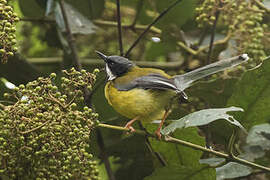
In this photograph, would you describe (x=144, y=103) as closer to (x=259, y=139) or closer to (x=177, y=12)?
(x=259, y=139)

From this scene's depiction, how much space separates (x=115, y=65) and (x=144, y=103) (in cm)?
39

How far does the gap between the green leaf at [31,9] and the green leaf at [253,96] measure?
5.41 feet

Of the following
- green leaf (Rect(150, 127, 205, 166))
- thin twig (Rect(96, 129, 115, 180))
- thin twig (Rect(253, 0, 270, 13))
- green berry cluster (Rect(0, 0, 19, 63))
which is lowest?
thin twig (Rect(96, 129, 115, 180))

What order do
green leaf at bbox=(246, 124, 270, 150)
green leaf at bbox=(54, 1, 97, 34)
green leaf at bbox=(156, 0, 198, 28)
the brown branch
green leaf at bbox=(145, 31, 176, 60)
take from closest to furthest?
green leaf at bbox=(246, 124, 270, 150)
green leaf at bbox=(54, 1, 97, 34)
green leaf at bbox=(156, 0, 198, 28)
the brown branch
green leaf at bbox=(145, 31, 176, 60)

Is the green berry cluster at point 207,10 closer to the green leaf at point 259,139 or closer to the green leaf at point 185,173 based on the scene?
the green leaf at point 259,139

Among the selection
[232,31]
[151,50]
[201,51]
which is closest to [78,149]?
[232,31]

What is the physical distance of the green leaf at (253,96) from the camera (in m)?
2.03

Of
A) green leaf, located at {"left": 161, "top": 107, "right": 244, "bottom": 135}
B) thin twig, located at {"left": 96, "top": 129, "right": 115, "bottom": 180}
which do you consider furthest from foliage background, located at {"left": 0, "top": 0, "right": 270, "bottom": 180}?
green leaf, located at {"left": 161, "top": 107, "right": 244, "bottom": 135}

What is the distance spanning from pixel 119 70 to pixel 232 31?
808 mm

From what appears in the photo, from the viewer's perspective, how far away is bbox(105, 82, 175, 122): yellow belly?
2303mm

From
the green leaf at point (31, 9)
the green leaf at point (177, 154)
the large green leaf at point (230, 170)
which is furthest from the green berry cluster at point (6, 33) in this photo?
the green leaf at point (31, 9)

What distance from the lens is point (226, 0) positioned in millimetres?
2410

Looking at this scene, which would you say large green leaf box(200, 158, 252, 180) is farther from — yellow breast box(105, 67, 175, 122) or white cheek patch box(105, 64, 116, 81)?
white cheek patch box(105, 64, 116, 81)

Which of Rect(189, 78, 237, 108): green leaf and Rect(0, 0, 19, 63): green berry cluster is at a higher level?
Rect(0, 0, 19, 63): green berry cluster
